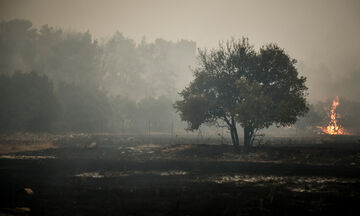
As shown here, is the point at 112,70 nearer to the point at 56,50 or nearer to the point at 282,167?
the point at 56,50

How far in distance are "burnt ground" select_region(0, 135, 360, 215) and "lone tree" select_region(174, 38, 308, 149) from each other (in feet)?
21.3

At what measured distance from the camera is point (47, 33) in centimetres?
16738

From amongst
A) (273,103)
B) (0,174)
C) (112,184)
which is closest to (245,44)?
(273,103)

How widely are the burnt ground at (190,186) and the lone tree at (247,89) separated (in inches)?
255

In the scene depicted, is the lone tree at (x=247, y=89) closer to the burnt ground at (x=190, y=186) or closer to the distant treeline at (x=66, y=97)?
the burnt ground at (x=190, y=186)

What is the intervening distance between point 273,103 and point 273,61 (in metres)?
7.25

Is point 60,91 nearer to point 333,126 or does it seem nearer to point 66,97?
point 66,97

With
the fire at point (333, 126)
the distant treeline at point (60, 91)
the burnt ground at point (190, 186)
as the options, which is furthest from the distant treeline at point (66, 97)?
the burnt ground at point (190, 186)

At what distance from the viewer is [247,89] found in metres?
53.4

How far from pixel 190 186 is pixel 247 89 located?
26.1m

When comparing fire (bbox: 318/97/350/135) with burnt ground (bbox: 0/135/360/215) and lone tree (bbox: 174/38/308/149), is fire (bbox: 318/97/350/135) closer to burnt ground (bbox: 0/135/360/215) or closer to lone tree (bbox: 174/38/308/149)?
lone tree (bbox: 174/38/308/149)

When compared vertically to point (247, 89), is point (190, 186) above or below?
below

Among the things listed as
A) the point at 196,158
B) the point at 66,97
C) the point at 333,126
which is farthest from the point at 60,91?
the point at 333,126

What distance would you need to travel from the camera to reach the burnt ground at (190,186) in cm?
2244
